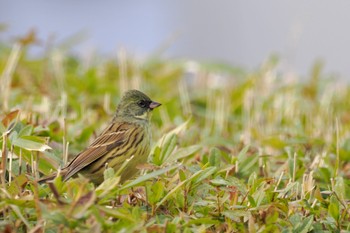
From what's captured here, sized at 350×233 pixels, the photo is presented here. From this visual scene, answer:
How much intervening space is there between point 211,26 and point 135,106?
482 inches

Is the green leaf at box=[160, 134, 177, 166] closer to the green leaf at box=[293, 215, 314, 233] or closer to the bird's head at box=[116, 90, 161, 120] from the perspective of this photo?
the bird's head at box=[116, 90, 161, 120]

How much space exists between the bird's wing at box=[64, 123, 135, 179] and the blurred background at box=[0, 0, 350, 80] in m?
9.42

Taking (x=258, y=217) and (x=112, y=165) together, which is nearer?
(x=258, y=217)

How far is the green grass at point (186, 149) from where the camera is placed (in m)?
3.69

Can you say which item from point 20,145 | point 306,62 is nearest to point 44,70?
point 20,145

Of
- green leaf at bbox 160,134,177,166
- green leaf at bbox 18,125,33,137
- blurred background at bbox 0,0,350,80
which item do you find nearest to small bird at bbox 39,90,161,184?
→ green leaf at bbox 160,134,177,166

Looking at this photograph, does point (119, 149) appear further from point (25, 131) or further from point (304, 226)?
point (304, 226)

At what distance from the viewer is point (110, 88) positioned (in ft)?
22.5

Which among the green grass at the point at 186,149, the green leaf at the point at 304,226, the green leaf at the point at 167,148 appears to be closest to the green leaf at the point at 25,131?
the green grass at the point at 186,149

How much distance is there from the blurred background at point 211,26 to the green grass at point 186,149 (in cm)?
638

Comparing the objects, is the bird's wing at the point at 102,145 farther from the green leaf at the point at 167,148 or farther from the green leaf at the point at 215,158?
the green leaf at the point at 215,158

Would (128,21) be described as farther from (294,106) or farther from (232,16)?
(294,106)

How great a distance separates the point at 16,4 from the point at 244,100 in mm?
11528

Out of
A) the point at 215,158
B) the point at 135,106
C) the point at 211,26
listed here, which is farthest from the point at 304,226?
the point at 211,26
